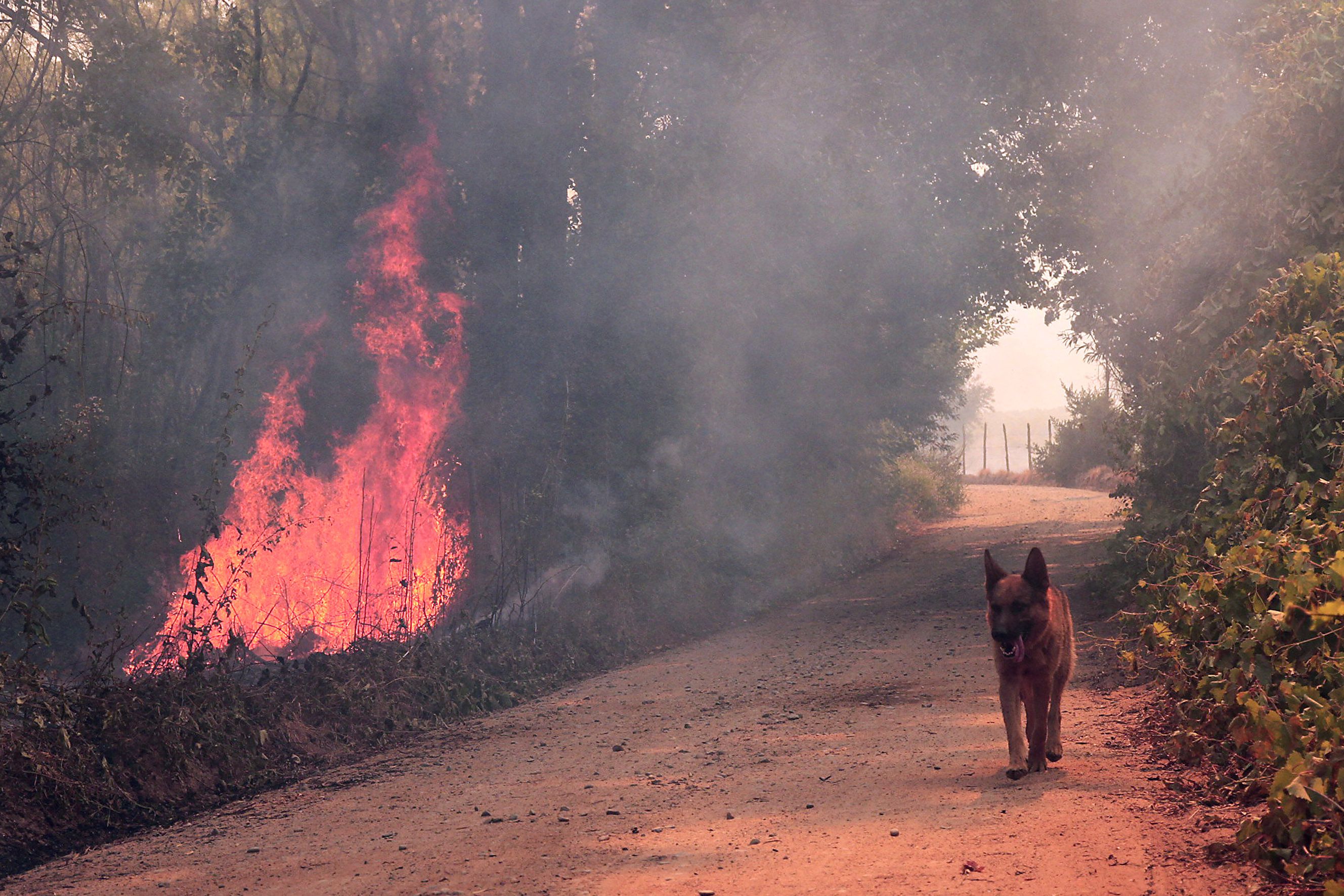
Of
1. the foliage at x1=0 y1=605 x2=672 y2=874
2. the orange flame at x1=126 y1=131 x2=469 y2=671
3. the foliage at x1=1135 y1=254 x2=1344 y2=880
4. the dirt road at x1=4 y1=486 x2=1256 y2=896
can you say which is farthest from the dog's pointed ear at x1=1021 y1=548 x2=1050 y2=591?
the orange flame at x1=126 y1=131 x2=469 y2=671

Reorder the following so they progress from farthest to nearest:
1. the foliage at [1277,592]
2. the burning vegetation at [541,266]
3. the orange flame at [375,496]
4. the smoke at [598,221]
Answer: the smoke at [598,221] → the burning vegetation at [541,266] → the orange flame at [375,496] → the foliage at [1277,592]

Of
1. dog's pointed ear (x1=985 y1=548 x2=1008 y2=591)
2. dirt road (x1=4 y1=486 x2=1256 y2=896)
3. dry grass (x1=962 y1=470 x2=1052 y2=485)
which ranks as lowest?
dirt road (x1=4 y1=486 x2=1256 y2=896)

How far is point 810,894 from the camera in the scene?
195 inches

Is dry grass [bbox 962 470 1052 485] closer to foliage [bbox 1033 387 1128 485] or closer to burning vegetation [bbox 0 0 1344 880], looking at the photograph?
foliage [bbox 1033 387 1128 485]

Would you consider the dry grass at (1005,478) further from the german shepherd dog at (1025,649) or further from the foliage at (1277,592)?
the german shepherd dog at (1025,649)

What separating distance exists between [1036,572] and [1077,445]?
41348 millimetres

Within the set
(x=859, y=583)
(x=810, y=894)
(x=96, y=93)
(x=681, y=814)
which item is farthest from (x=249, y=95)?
(x=810, y=894)

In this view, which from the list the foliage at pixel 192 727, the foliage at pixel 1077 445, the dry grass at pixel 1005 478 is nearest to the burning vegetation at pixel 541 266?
the foliage at pixel 192 727

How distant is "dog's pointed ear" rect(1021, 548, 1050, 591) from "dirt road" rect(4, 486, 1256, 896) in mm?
1183

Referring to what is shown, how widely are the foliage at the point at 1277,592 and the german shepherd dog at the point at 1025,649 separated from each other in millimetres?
807

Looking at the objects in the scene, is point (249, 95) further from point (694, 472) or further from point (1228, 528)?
point (1228, 528)

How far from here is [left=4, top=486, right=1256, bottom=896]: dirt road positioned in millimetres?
5242

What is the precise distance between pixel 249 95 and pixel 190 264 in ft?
11.0

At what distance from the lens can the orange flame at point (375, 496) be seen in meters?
13.5
